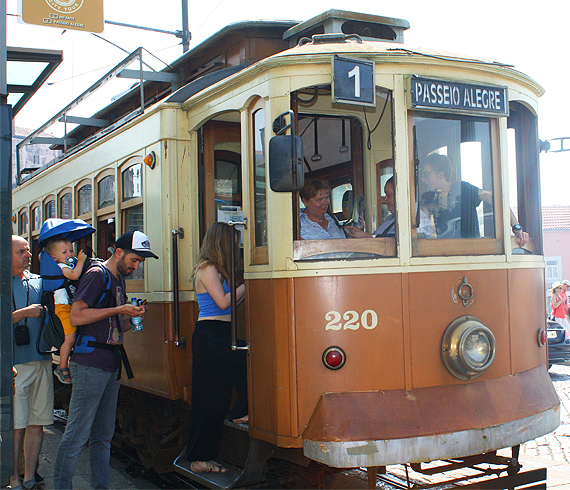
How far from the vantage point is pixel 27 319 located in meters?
4.80

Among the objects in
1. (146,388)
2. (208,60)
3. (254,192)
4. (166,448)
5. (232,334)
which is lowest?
(166,448)

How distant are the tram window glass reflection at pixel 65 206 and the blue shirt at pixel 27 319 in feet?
7.84

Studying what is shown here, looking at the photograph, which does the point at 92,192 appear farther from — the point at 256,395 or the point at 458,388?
the point at 458,388

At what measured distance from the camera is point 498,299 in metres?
4.11

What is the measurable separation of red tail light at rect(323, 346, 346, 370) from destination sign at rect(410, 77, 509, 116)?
1.57m

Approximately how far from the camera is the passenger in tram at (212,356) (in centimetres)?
434

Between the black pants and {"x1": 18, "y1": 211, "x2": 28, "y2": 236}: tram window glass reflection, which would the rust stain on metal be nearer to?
the black pants

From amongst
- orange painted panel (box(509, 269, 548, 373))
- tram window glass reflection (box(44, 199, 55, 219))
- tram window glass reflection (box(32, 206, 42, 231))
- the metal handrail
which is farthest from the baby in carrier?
tram window glass reflection (box(32, 206, 42, 231))

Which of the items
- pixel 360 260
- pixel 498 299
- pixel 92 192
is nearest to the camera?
pixel 360 260

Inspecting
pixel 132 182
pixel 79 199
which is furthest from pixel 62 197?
pixel 132 182

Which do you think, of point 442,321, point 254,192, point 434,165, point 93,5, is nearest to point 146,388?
point 254,192

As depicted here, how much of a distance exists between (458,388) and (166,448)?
8.78 feet

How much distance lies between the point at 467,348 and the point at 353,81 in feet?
5.68

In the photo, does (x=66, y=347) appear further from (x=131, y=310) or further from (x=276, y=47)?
(x=276, y=47)
